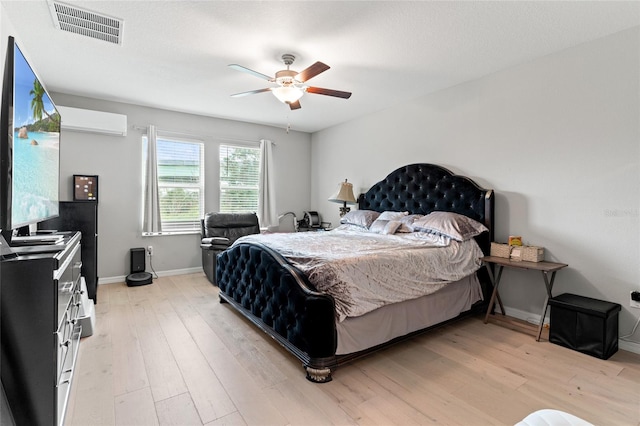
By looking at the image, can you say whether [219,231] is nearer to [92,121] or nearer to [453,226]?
[92,121]

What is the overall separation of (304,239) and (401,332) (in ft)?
4.41

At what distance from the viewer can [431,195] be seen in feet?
12.5

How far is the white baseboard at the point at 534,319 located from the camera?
2473 millimetres

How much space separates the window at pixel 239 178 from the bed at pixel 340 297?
198 cm

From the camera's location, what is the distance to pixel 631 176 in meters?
2.48

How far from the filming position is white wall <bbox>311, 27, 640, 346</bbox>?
2510mm

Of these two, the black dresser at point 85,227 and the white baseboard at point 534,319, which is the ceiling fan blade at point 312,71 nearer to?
the black dresser at point 85,227

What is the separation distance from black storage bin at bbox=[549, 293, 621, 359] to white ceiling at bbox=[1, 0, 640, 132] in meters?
2.15

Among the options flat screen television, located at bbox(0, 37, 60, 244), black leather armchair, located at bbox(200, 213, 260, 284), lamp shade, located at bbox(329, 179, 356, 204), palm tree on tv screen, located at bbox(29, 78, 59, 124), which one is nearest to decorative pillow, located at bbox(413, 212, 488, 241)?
lamp shade, located at bbox(329, 179, 356, 204)

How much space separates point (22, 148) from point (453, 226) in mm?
3335

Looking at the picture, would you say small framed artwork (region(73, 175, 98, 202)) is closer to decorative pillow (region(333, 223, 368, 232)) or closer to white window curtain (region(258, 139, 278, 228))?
white window curtain (region(258, 139, 278, 228))

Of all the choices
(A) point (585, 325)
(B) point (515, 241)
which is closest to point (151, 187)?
(B) point (515, 241)

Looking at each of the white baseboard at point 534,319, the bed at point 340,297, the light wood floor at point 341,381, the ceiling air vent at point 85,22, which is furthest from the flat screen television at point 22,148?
the white baseboard at point 534,319

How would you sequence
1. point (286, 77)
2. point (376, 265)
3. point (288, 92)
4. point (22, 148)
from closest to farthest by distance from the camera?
point (22, 148) < point (376, 265) < point (286, 77) < point (288, 92)
